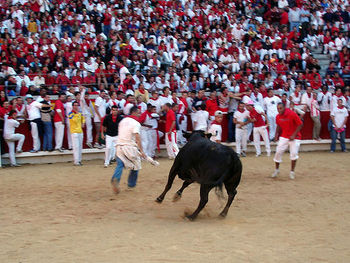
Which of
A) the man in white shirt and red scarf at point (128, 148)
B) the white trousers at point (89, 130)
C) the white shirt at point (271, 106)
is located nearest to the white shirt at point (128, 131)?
the man in white shirt and red scarf at point (128, 148)

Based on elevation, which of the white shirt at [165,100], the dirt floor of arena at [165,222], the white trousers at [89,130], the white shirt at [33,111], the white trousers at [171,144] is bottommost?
the dirt floor of arena at [165,222]

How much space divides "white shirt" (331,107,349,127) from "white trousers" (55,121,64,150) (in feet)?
30.2

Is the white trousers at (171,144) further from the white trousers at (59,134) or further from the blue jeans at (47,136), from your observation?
the blue jeans at (47,136)

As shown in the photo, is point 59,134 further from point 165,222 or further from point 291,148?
point 165,222

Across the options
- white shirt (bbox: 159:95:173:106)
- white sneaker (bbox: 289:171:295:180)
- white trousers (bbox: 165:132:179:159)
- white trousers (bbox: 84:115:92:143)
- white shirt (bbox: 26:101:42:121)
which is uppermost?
white shirt (bbox: 159:95:173:106)

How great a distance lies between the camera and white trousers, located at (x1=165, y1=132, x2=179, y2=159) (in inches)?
628

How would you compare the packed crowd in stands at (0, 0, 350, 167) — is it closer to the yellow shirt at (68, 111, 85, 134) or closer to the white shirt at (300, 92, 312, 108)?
the white shirt at (300, 92, 312, 108)

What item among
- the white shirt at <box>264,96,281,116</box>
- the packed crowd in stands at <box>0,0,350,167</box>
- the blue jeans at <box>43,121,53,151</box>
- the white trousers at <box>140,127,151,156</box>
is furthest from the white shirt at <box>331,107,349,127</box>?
the blue jeans at <box>43,121,53,151</box>

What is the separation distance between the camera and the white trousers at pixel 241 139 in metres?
16.8

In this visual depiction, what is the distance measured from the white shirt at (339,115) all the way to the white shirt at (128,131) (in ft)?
32.2

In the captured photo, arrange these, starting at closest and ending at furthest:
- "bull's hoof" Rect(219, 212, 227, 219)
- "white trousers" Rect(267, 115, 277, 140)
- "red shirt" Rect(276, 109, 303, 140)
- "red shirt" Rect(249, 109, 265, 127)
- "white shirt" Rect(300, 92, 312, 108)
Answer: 1. "bull's hoof" Rect(219, 212, 227, 219)
2. "red shirt" Rect(276, 109, 303, 140)
3. "red shirt" Rect(249, 109, 265, 127)
4. "white trousers" Rect(267, 115, 277, 140)
5. "white shirt" Rect(300, 92, 312, 108)

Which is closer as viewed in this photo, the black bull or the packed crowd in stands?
the black bull

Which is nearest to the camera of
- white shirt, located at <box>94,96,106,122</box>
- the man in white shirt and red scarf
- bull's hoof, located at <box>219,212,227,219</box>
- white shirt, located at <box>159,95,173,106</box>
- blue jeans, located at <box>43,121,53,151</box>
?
bull's hoof, located at <box>219,212,227,219</box>

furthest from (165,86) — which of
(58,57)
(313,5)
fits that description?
(313,5)
